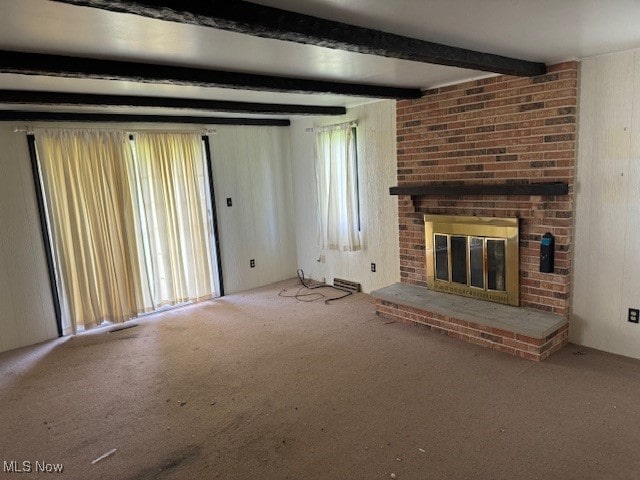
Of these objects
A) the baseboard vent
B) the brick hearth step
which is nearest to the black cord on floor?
the baseboard vent

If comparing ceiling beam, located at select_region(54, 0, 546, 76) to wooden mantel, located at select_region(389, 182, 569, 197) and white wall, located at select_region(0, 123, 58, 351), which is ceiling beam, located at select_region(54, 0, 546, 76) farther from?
white wall, located at select_region(0, 123, 58, 351)

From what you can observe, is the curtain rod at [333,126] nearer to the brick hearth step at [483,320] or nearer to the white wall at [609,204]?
the brick hearth step at [483,320]

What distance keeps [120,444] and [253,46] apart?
240 centimetres

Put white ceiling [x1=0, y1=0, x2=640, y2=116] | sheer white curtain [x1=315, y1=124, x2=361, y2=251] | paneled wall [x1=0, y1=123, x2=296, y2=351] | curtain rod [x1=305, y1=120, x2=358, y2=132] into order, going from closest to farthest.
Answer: white ceiling [x1=0, y1=0, x2=640, y2=116] → paneled wall [x1=0, y1=123, x2=296, y2=351] → curtain rod [x1=305, y1=120, x2=358, y2=132] → sheer white curtain [x1=315, y1=124, x2=361, y2=251]

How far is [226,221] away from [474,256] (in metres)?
3.01

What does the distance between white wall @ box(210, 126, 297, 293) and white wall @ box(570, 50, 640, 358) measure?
3653 millimetres

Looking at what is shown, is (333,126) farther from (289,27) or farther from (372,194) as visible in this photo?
(289,27)

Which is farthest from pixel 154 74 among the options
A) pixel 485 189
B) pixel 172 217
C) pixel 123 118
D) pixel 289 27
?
pixel 485 189

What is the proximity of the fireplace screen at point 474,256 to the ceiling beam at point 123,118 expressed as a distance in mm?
2598

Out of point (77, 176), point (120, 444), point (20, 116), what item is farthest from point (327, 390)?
point (20, 116)

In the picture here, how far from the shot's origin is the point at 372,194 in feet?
15.9

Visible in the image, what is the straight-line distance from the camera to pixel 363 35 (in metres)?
2.11

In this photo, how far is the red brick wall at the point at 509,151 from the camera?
328cm

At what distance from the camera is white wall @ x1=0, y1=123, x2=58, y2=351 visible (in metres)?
3.94
